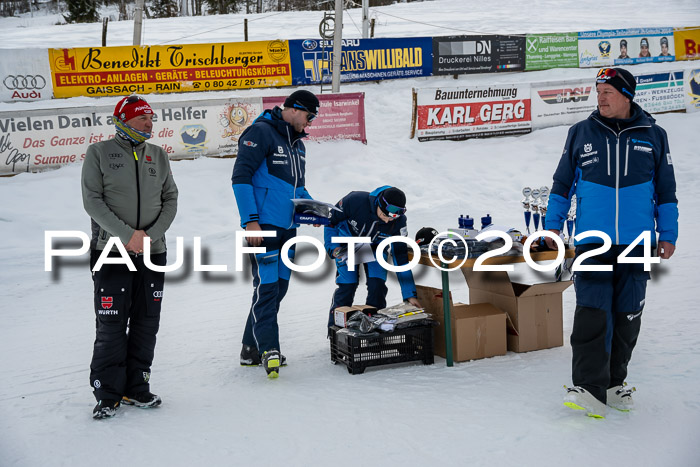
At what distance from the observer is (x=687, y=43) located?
80.1 feet

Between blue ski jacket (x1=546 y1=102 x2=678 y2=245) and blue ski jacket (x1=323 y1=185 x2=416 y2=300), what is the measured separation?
161 centimetres

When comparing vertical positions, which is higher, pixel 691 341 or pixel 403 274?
pixel 403 274

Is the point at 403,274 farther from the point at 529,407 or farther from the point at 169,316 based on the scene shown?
the point at 169,316

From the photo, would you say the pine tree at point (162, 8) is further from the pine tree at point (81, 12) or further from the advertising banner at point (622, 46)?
the advertising banner at point (622, 46)

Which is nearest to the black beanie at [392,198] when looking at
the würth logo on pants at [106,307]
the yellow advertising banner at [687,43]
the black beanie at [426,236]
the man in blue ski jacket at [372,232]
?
the man in blue ski jacket at [372,232]

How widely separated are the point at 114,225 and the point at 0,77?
636 inches

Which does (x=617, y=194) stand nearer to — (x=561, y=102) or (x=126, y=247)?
(x=126, y=247)

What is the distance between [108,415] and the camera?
4297mm

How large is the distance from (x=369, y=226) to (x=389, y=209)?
34 centimetres

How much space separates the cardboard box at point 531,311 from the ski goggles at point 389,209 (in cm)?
82

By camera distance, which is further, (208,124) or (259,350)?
(208,124)

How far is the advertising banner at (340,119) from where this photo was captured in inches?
571

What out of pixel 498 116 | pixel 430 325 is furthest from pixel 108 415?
pixel 498 116

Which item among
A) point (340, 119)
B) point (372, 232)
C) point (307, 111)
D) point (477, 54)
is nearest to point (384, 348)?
point (372, 232)
